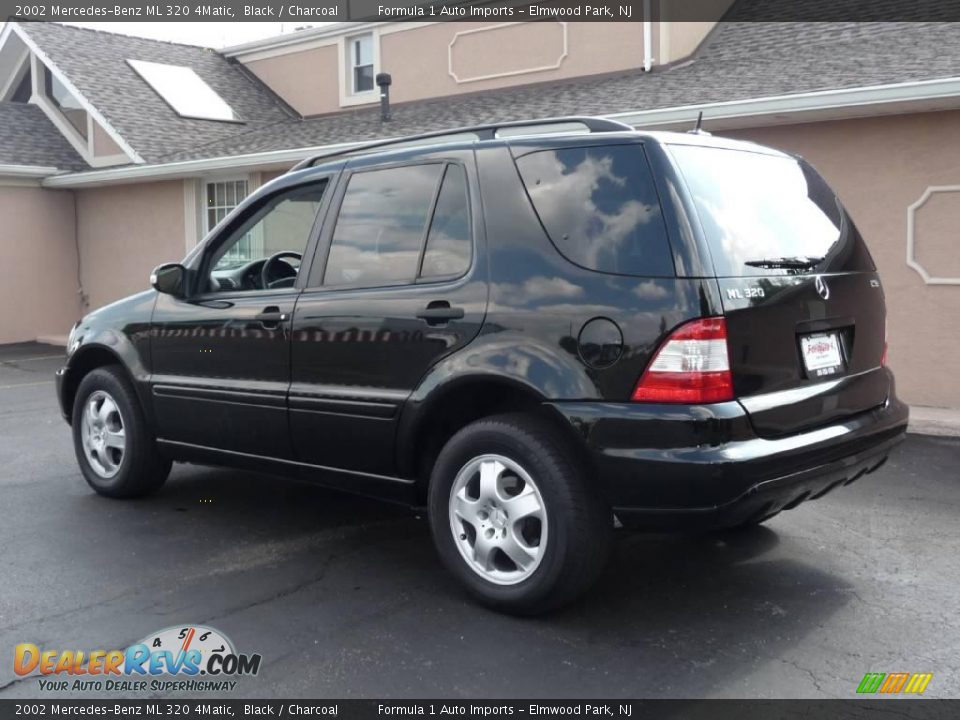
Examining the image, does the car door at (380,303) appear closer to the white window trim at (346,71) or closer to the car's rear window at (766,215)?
the car's rear window at (766,215)

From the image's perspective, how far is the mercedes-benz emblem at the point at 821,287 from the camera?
13.6 ft

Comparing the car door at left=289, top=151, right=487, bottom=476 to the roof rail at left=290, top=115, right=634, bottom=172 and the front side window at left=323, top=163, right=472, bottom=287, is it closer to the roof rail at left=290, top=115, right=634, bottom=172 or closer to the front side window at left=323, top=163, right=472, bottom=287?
the front side window at left=323, top=163, right=472, bottom=287

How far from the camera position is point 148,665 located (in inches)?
150

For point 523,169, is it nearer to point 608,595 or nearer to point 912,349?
point 608,595

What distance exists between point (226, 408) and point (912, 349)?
6.46 meters

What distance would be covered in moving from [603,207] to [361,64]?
→ 1479 centimetres

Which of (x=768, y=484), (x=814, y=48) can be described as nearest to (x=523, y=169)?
(x=768, y=484)

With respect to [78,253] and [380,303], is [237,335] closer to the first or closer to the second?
[380,303]

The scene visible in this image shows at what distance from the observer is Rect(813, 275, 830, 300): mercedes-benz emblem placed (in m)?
4.16

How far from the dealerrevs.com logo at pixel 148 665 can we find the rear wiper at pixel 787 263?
2.45 m

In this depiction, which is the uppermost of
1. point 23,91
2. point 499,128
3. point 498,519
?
point 23,91

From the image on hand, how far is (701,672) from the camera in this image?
3.65 metres

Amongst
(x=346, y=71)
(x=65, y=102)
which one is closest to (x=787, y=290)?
(x=346, y=71)

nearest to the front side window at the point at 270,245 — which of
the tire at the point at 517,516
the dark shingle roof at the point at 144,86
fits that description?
the tire at the point at 517,516
